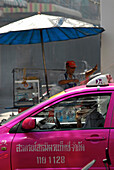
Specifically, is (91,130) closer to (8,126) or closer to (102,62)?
(8,126)

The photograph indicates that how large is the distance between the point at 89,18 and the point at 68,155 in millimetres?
13569

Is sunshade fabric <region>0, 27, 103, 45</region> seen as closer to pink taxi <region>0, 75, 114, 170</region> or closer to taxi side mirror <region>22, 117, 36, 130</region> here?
pink taxi <region>0, 75, 114, 170</region>

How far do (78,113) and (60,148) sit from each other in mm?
570

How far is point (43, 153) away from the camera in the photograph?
11.7ft

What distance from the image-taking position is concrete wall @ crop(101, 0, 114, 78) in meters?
7.42

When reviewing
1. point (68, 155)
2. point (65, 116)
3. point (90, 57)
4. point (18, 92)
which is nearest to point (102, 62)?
point (18, 92)

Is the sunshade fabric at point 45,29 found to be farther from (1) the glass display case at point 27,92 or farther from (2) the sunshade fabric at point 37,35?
(1) the glass display case at point 27,92

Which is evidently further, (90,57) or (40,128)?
(90,57)

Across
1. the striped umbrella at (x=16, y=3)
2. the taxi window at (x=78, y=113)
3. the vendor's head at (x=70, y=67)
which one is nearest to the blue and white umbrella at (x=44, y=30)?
the vendor's head at (x=70, y=67)

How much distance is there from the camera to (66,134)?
3.61 metres

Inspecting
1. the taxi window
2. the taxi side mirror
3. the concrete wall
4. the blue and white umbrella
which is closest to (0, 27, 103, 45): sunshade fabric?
the blue and white umbrella

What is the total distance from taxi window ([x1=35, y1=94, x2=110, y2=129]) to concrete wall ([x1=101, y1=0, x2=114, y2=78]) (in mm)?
3573

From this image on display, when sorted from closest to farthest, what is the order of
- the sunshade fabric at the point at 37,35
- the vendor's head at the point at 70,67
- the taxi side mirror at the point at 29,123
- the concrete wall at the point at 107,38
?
the taxi side mirror at the point at 29,123 → the vendor's head at the point at 70,67 → the sunshade fabric at the point at 37,35 → the concrete wall at the point at 107,38

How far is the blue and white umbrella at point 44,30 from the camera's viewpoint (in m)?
5.93
